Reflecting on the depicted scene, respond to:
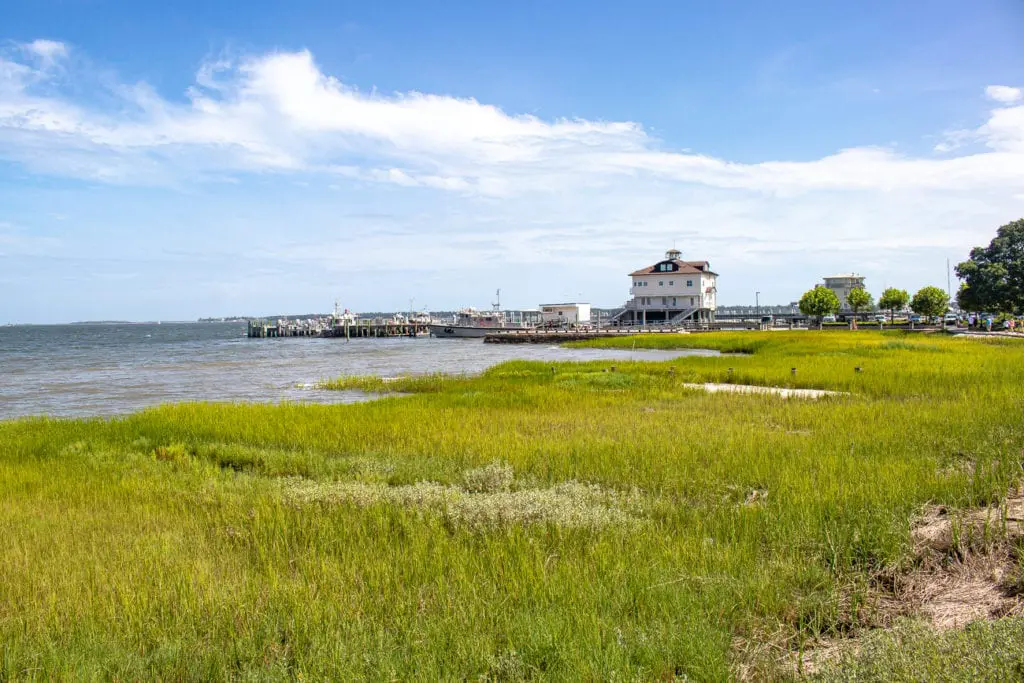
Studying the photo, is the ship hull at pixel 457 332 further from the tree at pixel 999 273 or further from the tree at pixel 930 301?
the tree at pixel 999 273

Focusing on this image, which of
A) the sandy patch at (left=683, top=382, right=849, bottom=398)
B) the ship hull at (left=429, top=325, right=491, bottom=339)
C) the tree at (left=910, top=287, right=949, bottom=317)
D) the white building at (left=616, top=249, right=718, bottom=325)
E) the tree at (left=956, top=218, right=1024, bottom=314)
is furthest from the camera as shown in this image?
the ship hull at (left=429, top=325, right=491, bottom=339)

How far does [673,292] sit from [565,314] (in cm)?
2329

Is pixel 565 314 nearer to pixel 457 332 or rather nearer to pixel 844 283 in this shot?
pixel 457 332

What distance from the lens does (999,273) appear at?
197 ft

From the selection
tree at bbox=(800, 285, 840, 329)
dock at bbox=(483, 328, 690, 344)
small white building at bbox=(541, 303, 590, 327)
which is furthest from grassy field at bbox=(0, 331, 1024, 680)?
small white building at bbox=(541, 303, 590, 327)

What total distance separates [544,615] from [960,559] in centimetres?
430

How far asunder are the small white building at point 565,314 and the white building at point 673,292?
14.0 m

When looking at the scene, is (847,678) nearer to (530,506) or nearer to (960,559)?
(960,559)

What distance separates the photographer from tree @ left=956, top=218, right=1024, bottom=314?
5966 cm

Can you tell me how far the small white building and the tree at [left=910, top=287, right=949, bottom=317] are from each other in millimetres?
45672

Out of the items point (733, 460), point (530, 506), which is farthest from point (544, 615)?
point (733, 460)

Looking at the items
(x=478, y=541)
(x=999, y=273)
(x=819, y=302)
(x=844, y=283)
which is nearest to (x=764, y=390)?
(x=478, y=541)

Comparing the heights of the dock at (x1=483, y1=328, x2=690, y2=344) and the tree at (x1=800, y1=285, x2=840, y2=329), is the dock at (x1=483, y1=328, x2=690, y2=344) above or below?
below

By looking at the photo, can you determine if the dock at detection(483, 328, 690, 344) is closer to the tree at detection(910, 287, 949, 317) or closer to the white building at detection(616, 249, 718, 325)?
the white building at detection(616, 249, 718, 325)
